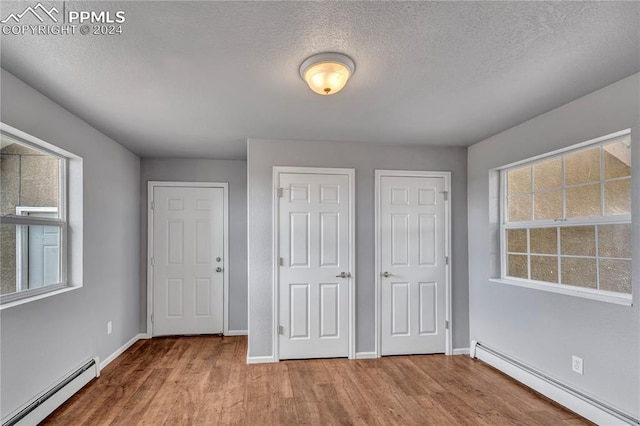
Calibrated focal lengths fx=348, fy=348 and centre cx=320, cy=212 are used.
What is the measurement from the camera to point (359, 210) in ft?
12.8

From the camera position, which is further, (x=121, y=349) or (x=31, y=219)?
(x=121, y=349)

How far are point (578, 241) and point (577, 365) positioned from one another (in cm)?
95

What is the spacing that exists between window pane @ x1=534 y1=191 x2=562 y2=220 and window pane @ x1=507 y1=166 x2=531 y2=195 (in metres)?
0.17

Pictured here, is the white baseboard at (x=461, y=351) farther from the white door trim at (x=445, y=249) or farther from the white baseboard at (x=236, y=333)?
the white baseboard at (x=236, y=333)

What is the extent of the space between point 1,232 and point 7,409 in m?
1.12

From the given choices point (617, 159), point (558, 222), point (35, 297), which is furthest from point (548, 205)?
point (35, 297)

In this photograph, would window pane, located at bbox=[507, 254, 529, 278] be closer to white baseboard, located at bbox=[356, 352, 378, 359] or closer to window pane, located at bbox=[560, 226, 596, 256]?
window pane, located at bbox=[560, 226, 596, 256]

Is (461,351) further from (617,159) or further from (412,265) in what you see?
(617,159)

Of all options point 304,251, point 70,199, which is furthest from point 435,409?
point 70,199

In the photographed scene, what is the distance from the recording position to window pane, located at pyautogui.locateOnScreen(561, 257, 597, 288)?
2659 mm

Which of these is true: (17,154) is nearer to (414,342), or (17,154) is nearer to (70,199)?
(70,199)

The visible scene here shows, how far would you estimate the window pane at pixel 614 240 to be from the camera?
2.40 meters

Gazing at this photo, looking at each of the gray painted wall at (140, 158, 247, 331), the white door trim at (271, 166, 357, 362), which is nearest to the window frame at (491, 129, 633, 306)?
the white door trim at (271, 166, 357, 362)

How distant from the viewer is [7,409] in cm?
218
